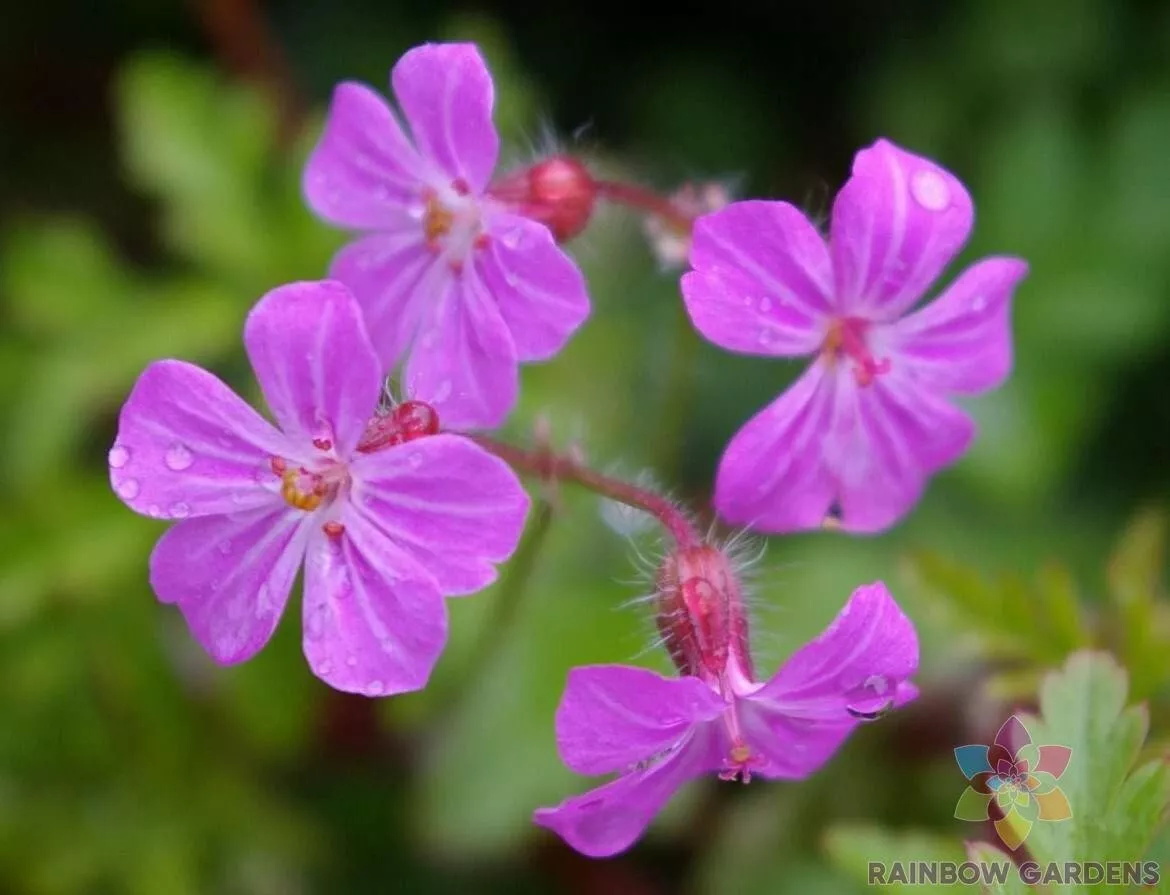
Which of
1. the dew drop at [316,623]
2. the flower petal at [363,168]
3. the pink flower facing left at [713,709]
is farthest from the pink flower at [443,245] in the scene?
the pink flower facing left at [713,709]

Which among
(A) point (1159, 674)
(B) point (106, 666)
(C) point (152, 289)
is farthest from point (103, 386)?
(A) point (1159, 674)

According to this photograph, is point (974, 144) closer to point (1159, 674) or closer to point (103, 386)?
point (1159, 674)

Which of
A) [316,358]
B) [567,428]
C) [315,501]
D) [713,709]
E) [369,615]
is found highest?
[316,358]

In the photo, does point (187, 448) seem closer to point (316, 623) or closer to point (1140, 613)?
point (316, 623)

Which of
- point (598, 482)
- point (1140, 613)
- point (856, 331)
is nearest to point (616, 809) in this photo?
point (598, 482)

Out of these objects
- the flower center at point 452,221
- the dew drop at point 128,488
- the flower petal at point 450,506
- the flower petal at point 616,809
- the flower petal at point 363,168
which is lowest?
the flower petal at point 616,809

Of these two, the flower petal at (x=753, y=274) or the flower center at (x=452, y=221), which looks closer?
the flower petal at (x=753, y=274)

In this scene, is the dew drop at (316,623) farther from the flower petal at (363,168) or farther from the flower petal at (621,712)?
the flower petal at (363,168)
